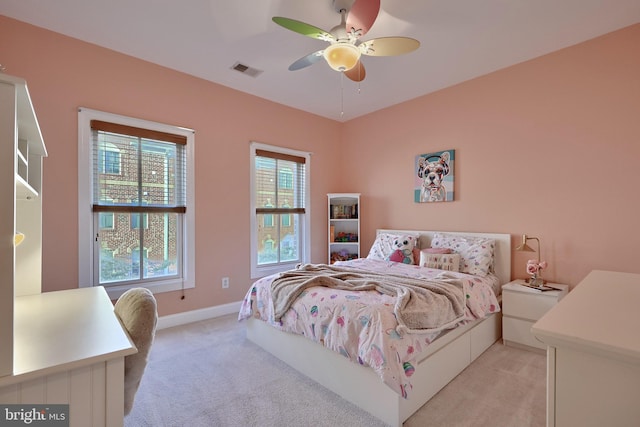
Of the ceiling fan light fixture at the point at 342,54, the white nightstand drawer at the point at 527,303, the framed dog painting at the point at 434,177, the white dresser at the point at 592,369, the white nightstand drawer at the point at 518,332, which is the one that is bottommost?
the white nightstand drawer at the point at 518,332

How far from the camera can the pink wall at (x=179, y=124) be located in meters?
2.53

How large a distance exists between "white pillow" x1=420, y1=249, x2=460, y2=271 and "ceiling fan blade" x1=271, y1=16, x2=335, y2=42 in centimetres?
232

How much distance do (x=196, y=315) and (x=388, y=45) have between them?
3.27 m

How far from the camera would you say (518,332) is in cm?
266

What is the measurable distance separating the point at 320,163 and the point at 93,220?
2.97 metres

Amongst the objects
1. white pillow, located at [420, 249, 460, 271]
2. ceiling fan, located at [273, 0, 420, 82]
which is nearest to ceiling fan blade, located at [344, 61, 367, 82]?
ceiling fan, located at [273, 0, 420, 82]

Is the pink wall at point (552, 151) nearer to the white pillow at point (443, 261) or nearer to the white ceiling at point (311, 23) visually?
the white ceiling at point (311, 23)

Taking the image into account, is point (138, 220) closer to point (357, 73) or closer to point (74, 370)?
point (74, 370)

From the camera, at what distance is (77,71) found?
2670mm

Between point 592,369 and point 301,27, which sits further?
point 301,27

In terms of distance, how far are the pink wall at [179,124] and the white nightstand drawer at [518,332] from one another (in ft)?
8.43

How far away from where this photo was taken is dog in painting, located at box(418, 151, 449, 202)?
12.0 ft

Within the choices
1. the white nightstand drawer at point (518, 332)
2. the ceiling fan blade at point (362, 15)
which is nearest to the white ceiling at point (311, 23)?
the ceiling fan blade at point (362, 15)

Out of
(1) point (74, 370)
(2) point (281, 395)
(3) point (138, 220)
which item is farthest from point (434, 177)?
(1) point (74, 370)
